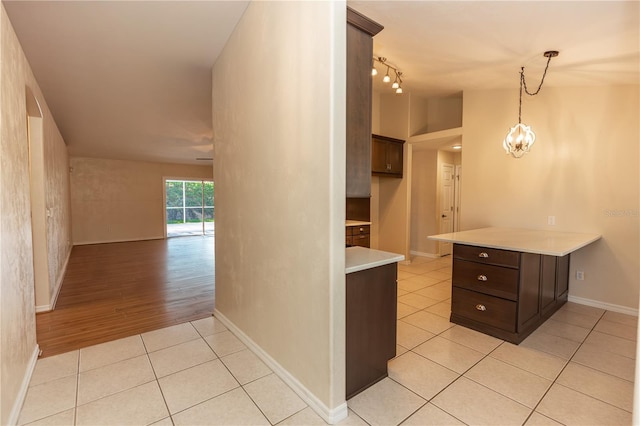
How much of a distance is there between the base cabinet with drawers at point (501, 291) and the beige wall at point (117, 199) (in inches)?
356

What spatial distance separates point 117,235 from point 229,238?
25.1 feet

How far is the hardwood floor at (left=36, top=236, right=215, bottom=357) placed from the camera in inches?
115

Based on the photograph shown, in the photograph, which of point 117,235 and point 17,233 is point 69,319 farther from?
point 117,235

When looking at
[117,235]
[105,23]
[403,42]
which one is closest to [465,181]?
[403,42]

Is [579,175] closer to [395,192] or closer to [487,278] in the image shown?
[487,278]

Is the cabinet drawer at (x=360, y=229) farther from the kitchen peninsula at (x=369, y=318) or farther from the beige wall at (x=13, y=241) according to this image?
the beige wall at (x=13, y=241)

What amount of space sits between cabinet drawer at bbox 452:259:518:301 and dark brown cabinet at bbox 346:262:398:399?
1230 millimetres

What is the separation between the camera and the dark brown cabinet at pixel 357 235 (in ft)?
15.5

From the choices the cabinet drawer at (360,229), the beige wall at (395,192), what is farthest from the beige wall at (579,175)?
the cabinet drawer at (360,229)

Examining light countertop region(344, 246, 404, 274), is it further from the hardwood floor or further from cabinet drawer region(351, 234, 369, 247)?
cabinet drawer region(351, 234, 369, 247)

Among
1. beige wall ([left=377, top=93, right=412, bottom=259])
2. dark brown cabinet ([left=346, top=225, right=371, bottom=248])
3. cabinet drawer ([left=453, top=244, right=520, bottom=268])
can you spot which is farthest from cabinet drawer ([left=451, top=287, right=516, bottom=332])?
beige wall ([left=377, top=93, right=412, bottom=259])

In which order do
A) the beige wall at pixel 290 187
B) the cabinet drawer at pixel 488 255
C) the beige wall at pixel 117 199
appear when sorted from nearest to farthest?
the beige wall at pixel 290 187
the cabinet drawer at pixel 488 255
the beige wall at pixel 117 199

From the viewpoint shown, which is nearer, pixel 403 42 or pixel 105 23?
pixel 105 23

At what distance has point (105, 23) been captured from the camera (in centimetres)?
242
